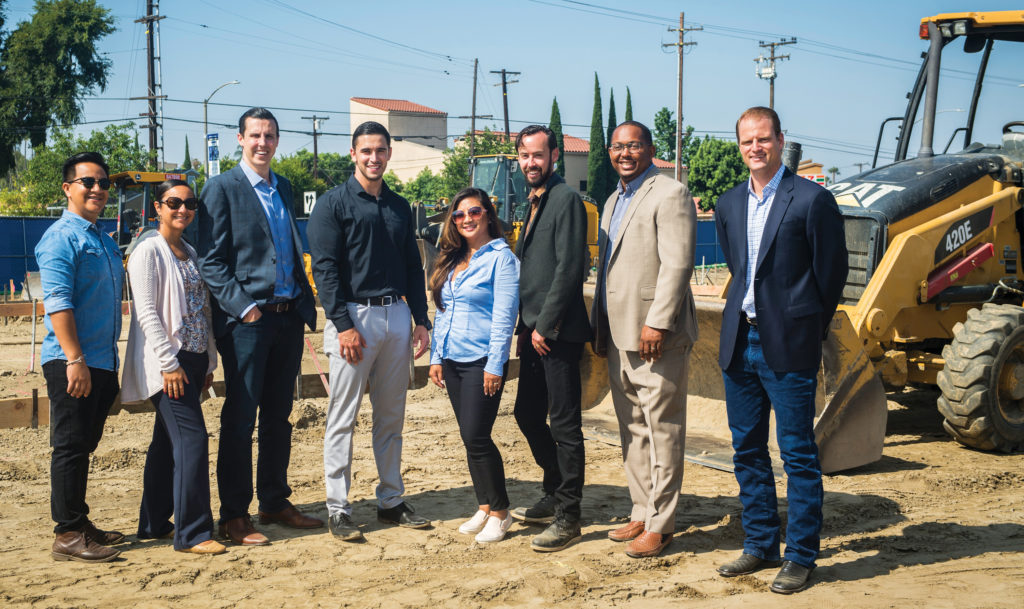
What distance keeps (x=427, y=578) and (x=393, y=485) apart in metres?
0.90

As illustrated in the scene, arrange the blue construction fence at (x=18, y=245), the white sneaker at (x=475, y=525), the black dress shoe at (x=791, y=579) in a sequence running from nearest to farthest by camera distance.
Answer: the black dress shoe at (x=791, y=579) < the white sneaker at (x=475, y=525) < the blue construction fence at (x=18, y=245)

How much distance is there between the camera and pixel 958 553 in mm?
4500

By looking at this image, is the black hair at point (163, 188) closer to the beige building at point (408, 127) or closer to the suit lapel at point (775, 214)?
the suit lapel at point (775, 214)

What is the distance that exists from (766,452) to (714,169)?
5240 centimetres

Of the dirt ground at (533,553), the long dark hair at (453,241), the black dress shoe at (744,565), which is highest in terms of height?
the long dark hair at (453,241)

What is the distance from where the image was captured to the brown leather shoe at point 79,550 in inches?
172

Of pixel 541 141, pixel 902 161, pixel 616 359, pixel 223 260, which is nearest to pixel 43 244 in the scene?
pixel 223 260

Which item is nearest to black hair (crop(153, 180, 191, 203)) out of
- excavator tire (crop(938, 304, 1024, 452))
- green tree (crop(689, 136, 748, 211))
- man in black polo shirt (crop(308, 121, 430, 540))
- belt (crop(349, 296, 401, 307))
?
man in black polo shirt (crop(308, 121, 430, 540))

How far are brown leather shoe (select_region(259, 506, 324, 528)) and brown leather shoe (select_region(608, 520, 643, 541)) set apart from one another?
5.38 feet

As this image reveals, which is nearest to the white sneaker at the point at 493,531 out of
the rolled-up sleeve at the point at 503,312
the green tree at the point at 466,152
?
the rolled-up sleeve at the point at 503,312

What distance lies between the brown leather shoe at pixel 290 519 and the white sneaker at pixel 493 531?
957 millimetres

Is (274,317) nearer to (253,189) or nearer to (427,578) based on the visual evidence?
(253,189)

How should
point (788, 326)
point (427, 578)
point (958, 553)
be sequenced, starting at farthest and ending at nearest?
point (958, 553)
point (427, 578)
point (788, 326)

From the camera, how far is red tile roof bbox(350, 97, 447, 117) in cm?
6862
